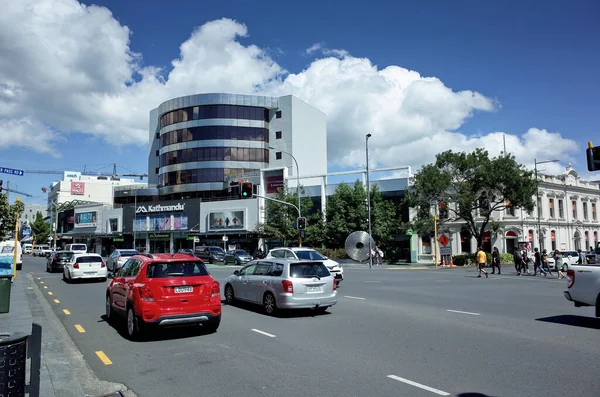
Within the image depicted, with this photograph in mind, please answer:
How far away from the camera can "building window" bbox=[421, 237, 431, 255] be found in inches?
1948

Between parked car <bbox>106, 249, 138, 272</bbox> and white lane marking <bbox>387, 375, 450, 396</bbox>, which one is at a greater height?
parked car <bbox>106, 249, 138, 272</bbox>

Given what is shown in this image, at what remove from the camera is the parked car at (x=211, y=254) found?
47.3 metres

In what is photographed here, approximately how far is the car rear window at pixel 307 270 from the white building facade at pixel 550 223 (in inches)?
1398

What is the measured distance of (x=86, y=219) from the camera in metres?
84.3

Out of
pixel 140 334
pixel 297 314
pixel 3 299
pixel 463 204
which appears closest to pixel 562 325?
pixel 297 314

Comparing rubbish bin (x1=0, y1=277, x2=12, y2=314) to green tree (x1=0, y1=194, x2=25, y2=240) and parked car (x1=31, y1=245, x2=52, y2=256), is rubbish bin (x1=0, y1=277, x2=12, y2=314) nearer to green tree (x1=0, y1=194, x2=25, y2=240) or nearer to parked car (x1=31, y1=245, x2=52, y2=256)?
green tree (x1=0, y1=194, x2=25, y2=240)

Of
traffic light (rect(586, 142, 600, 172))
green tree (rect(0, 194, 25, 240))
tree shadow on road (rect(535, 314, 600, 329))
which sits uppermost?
traffic light (rect(586, 142, 600, 172))

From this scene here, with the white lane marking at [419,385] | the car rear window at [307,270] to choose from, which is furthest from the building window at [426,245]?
the white lane marking at [419,385]

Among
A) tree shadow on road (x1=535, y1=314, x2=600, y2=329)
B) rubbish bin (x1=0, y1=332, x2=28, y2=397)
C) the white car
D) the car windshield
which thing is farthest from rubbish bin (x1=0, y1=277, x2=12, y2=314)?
tree shadow on road (x1=535, y1=314, x2=600, y2=329)

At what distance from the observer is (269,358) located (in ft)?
25.9

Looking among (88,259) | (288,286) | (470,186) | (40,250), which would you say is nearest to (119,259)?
(88,259)

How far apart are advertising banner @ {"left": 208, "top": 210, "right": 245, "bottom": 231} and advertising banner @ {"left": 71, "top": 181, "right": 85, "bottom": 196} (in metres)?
63.1

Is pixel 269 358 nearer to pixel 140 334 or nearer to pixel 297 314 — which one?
pixel 140 334

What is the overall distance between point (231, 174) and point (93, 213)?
32019mm
